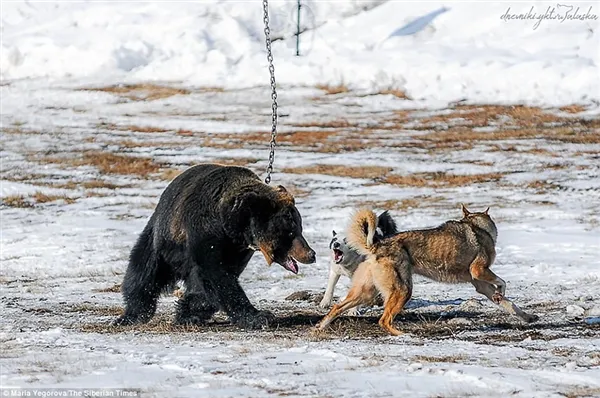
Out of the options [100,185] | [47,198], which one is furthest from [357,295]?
[100,185]

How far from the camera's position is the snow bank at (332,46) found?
34.2 m

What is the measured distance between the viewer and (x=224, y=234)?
8.05 m

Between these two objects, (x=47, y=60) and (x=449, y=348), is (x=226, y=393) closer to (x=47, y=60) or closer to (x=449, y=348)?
(x=449, y=348)

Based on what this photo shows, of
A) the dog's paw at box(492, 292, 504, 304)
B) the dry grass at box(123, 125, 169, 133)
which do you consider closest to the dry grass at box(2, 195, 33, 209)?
the dry grass at box(123, 125, 169, 133)

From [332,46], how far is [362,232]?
32213 millimetres

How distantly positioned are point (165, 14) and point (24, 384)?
39.7 metres

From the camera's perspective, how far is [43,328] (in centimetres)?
828

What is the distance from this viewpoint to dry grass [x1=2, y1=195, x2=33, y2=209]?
20766mm

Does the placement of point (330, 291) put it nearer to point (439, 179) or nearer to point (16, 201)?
point (16, 201)

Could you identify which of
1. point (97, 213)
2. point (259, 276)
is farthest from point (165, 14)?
point (259, 276)

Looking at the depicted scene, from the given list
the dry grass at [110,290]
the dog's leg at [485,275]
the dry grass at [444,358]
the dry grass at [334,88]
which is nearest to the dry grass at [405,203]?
the dry grass at [110,290]

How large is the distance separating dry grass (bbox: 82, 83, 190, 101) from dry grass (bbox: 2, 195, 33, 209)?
14208mm

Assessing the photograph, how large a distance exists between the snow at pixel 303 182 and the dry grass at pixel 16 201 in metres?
0.28

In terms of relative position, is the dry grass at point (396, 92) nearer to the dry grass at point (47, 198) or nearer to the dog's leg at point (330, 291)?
the dry grass at point (47, 198)
